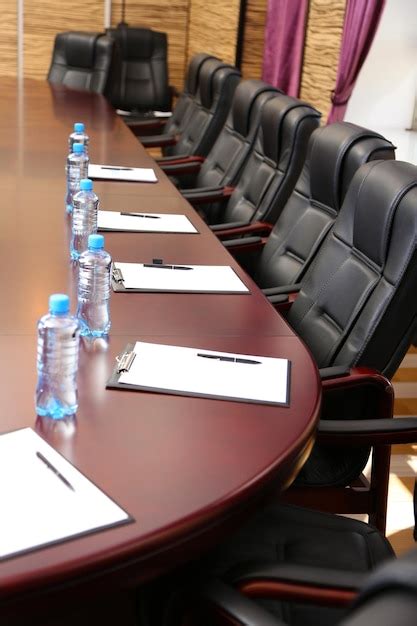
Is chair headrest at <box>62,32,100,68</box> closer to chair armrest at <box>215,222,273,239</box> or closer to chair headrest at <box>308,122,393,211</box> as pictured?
chair armrest at <box>215,222,273,239</box>

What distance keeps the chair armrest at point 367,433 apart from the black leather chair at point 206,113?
136 inches

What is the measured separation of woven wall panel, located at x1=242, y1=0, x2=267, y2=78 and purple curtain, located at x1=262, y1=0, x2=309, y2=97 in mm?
479

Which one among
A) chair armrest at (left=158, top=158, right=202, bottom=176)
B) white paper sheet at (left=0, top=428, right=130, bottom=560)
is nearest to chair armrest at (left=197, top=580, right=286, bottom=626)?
white paper sheet at (left=0, top=428, right=130, bottom=560)

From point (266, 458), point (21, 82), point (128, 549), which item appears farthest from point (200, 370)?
point (21, 82)

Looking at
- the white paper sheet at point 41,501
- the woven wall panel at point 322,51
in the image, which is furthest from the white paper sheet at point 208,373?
the woven wall panel at point 322,51

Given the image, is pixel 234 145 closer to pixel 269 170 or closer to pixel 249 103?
pixel 249 103

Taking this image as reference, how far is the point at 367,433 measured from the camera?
6.18 feet

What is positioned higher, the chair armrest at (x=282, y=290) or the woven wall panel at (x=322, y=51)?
the woven wall panel at (x=322, y=51)

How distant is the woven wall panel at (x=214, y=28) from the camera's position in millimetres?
7230

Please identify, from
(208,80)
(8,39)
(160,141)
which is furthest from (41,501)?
(8,39)

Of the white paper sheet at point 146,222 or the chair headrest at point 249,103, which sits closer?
the white paper sheet at point 146,222

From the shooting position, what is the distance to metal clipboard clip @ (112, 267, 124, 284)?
7.51ft

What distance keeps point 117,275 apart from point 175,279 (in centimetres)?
15

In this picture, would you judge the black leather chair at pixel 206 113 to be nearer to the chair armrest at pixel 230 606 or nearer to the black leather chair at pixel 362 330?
the black leather chair at pixel 362 330
